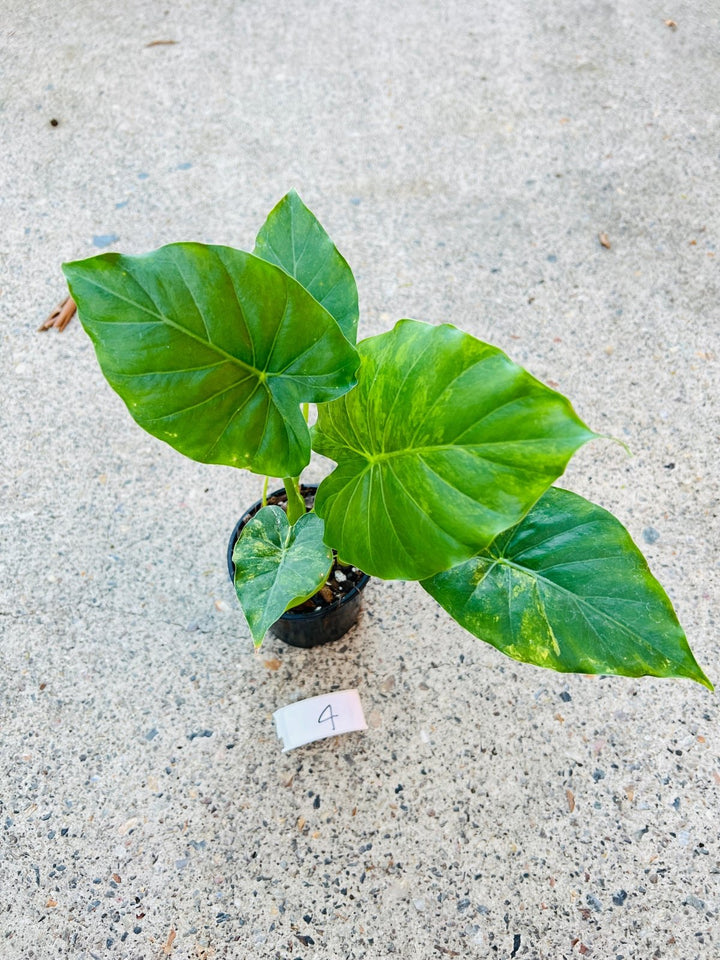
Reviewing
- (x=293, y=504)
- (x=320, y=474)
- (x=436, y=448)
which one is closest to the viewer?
(x=436, y=448)

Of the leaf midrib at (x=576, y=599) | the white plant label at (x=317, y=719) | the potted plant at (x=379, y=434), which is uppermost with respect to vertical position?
the potted plant at (x=379, y=434)

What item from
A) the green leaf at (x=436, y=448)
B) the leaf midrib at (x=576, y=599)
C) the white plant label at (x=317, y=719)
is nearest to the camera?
the green leaf at (x=436, y=448)

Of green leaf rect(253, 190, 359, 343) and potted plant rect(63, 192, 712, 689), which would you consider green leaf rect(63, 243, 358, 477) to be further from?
green leaf rect(253, 190, 359, 343)

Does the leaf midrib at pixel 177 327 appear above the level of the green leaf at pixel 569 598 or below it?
above

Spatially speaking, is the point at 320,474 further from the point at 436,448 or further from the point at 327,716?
the point at 436,448

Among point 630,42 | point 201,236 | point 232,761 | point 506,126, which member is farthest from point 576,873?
point 630,42

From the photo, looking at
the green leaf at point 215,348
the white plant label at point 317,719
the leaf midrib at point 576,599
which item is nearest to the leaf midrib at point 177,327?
the green leaf at point 215,348

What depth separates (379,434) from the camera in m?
0.80

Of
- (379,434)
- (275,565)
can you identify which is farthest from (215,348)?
(275,565)

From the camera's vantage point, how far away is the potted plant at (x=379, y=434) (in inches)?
27.0

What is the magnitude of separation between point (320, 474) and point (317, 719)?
47 cm

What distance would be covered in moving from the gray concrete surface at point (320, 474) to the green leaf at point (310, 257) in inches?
24.1

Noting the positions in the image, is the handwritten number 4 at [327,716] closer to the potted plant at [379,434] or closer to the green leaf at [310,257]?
the potted plant at [379,434]

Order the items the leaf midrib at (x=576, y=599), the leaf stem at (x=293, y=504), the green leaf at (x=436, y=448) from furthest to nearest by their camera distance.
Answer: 1. the leaf stem at (x=293, y=504)
2. the leaf midrib at (x=576, y=599)
3. the green leaf at (x=436, y=448)
